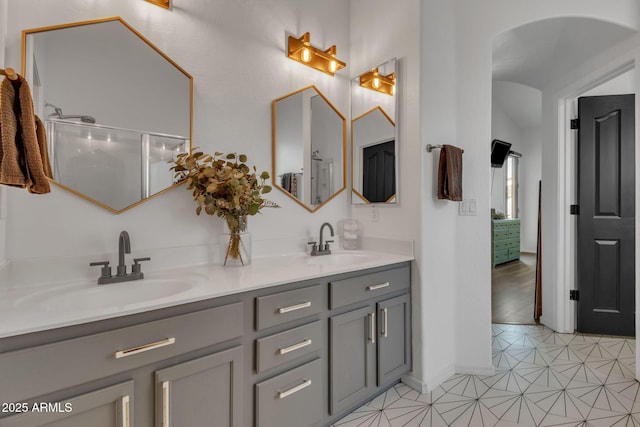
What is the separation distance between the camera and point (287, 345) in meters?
1.43

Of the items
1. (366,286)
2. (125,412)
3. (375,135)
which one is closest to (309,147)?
(375,135)

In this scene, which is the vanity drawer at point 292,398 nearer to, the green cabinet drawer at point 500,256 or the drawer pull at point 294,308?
the drawer pull at point 294,308

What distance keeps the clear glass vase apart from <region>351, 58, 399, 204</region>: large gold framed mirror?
104 cm

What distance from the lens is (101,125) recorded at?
1.51 meters

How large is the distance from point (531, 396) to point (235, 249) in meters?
2.02

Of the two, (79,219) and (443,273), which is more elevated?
(79,219)

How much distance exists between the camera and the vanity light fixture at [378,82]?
87.7 inches

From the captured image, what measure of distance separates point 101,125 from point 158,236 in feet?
1.94

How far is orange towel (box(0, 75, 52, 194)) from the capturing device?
951 mm

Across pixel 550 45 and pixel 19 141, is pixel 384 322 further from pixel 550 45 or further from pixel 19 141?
pixel 550 45

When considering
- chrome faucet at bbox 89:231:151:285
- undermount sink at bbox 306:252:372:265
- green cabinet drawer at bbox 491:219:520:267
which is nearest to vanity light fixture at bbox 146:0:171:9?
chrome faucet at bbox 89:231:151:285

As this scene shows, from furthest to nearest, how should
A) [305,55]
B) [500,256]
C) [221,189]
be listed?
[500,256] < [305,55] < [221,189]

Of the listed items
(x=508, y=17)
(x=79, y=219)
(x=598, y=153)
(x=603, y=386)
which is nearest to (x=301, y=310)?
(x=79, y=219)

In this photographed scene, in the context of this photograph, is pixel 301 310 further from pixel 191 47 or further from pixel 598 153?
pixel 598 153
